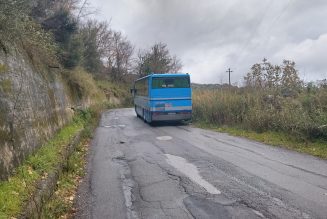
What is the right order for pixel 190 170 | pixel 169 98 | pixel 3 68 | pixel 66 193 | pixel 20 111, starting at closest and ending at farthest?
pixel 66 193
pixel 3 68
pixel 20 111
pixel 190 170
pixel 169 98

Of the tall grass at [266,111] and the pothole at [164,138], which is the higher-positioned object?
the tall grass at [266,111]

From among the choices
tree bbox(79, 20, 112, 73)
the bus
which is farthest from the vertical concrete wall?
tree bbox(79, 20, 112, 73)

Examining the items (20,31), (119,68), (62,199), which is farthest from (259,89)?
(119,68)

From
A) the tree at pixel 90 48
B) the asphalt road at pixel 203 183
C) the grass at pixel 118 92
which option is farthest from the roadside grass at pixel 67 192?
the grass at pixel 118 92

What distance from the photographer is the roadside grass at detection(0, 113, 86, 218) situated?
5238 millimetres

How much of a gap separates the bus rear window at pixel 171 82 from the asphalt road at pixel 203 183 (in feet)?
30.4

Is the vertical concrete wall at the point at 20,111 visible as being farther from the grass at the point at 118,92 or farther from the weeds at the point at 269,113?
the grass at the point at 118,92

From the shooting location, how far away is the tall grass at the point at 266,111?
526 inches

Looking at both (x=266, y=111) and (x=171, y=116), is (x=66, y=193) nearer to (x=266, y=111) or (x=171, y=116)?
(x=266, y=111)

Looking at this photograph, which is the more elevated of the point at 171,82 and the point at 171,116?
the point at 171,82

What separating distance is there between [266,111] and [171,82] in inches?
271

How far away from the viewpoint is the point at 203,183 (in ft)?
25.6

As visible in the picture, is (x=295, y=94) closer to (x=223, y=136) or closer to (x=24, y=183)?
(x=223, y=136)

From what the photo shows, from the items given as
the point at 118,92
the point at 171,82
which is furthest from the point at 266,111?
the point at 118,92
